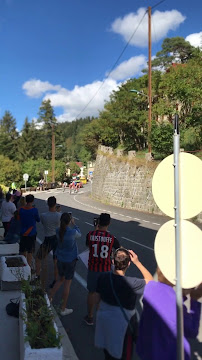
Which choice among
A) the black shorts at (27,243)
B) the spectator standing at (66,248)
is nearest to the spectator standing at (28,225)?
the black shorts at (27,243)

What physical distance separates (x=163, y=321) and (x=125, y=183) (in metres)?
23.7

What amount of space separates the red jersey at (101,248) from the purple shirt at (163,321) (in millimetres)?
2030

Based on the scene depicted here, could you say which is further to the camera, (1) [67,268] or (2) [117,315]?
(1) [67,268]

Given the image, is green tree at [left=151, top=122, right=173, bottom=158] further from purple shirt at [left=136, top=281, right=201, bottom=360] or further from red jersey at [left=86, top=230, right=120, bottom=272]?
purple shirt at [left=136, top=281, right=201, bottom=360]

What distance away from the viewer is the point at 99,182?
33.3 meters

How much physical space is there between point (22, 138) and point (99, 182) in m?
50.1

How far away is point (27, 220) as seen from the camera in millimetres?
6762

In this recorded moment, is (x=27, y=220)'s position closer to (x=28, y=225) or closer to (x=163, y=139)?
(x=28, y=225)

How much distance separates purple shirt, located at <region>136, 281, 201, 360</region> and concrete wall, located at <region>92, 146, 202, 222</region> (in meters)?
15.0

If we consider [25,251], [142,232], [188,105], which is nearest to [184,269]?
[25,251]

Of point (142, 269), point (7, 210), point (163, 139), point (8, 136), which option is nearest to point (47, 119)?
point (8, 136)

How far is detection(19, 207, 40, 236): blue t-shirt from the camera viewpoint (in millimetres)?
6766

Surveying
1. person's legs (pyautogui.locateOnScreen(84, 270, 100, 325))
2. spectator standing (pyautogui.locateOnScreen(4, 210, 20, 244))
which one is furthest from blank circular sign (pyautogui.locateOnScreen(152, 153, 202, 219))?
spectator standing (pyautogui.locateOnScreen(4, 210, 20, 244))

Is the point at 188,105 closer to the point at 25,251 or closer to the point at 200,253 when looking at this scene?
the point at 25,251
